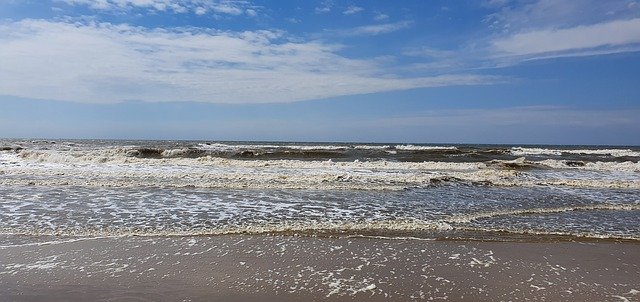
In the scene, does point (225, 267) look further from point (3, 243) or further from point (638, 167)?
point (638, 167)

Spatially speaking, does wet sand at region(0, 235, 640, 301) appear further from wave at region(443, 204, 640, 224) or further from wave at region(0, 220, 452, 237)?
wave at region(443, 204, 640, 224)

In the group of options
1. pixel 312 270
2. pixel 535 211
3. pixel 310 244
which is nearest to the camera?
pixel 312 270

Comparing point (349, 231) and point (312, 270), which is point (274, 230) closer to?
point (349, 231)

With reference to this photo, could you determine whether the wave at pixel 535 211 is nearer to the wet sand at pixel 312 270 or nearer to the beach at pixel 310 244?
the beach at pixel 310 244

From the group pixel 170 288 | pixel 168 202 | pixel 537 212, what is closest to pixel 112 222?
pixel 168 202

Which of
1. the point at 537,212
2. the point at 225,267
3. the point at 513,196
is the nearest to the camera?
the point at 225,267

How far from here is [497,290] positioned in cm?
523

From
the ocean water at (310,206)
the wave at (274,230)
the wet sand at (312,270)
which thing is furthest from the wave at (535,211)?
the wet sand at (312,270)

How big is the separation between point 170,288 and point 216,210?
4.99 metres

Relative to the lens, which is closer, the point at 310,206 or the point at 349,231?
the point at 349,231

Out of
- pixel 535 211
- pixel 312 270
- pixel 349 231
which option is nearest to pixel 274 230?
pixel 349 231

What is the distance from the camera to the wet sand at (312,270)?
5.02m

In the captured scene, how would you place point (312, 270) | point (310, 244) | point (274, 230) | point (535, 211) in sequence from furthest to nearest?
point (535, 211) → point (274, 230) → point (310, 244) → point (312, 270)

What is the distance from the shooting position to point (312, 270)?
5.86 m
